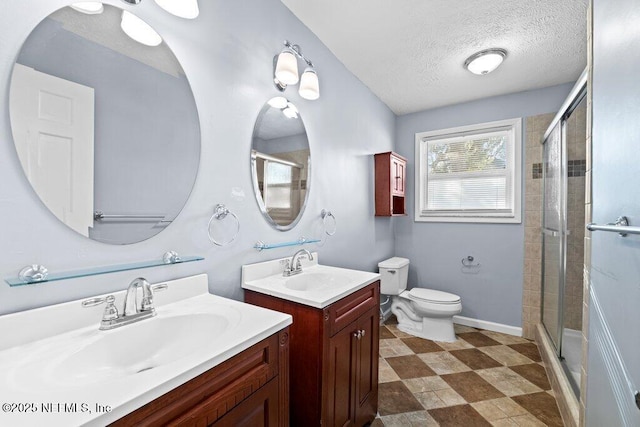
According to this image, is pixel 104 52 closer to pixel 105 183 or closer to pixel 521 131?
pixel 105 183

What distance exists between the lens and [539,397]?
5.75 feet

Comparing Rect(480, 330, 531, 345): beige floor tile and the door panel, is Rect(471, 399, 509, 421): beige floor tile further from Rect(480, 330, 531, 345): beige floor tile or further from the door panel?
the door panel

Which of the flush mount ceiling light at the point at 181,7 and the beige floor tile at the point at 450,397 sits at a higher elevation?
the flush mount ceiling light at the point at 181,7

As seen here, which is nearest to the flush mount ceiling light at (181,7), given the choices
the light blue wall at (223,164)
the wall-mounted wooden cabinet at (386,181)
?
the light blue wall at (223,164)

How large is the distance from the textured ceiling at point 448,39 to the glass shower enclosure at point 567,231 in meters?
0.54

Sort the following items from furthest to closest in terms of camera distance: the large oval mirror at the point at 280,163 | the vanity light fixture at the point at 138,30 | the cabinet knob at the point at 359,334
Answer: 1. the large oval mirror at the point at 280,163
2. the cabinet knob at the point at 359,334
3. the vanity light fixture at the point at 138,30

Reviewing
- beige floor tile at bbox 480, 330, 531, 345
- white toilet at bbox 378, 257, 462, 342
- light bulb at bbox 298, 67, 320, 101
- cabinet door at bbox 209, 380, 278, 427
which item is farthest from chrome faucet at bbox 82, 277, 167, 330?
beige floor tile at bbox 480, 330, 531, 345

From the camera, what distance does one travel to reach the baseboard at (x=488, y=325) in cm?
266

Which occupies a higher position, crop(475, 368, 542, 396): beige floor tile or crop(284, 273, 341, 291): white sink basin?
crop(284, 273, 341, 291): white sink basin

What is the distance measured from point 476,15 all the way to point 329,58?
1.03m

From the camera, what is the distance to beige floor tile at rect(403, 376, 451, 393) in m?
1.84

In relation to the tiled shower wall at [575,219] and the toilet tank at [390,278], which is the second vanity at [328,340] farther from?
the tiled shower wall at [575,219]

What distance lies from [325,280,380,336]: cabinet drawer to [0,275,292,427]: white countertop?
0.32 meters

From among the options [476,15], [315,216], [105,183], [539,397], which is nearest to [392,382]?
[539,397]
